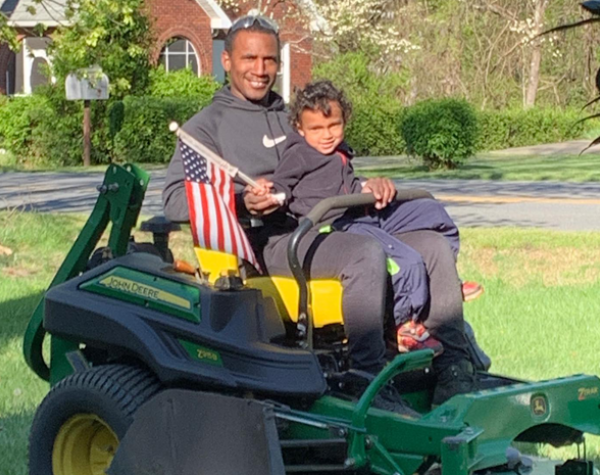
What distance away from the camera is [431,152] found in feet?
76.4

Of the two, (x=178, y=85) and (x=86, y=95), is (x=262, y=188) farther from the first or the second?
(x=178, y=85)

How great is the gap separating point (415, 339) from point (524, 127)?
31.3 meters

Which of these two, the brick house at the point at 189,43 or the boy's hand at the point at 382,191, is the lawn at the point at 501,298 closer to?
the boy's hand at the point at 382,191

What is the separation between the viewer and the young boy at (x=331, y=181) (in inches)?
185

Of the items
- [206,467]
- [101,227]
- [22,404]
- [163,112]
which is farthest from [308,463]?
[163,112]

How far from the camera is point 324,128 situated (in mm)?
4758

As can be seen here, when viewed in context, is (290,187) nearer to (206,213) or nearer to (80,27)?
(206,213)

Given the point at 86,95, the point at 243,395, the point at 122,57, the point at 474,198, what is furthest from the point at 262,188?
the point at 122,57

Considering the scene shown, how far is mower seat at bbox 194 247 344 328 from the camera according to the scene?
443cm

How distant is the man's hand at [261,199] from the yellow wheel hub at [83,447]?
3.12ft

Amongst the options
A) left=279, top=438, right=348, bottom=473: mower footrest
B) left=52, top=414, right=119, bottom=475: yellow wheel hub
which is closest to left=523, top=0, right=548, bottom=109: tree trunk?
left=52, top=414, right=119, bottom=475: yellow wheel hub

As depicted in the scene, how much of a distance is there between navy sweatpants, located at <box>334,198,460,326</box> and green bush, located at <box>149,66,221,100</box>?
2519 centimetres

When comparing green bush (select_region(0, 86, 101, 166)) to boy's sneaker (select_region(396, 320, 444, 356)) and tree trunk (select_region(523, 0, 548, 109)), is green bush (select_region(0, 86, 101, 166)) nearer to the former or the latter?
tree trunk (select_region(523, 0, 548, 109))

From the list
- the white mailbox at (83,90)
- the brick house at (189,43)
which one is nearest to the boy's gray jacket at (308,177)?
the white mailbox at (83,90)
